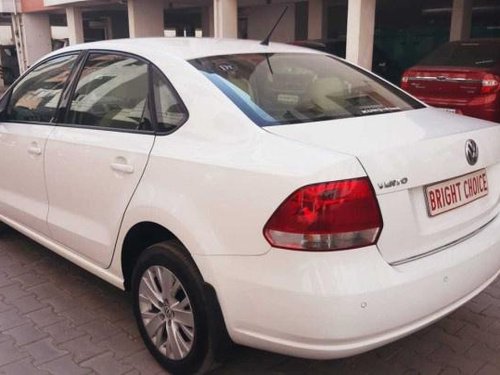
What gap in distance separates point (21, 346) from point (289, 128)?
6.25ft

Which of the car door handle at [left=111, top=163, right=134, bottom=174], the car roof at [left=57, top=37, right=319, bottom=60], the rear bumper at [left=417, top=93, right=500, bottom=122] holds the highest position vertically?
the car roof at [left=57, top=37, right=319, bottom=60]

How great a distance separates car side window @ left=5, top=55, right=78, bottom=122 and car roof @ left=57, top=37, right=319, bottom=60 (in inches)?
7.9

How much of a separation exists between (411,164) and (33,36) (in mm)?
23519

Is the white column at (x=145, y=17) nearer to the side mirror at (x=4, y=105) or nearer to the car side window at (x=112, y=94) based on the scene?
→ the side mirror at (x=4, y=105)

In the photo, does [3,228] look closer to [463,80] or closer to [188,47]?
[188,47]

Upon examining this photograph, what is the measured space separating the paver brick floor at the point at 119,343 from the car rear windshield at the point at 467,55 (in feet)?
15.2

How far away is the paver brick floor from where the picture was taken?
2.70 metres

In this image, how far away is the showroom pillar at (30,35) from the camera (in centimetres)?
2244

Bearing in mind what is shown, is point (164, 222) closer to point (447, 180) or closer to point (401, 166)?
point (401, 166)

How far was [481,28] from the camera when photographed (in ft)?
55.6

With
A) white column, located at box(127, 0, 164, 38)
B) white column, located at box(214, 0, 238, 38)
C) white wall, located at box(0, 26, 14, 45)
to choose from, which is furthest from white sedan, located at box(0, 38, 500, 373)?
white wall, located at box(0, 26, 14, 45)

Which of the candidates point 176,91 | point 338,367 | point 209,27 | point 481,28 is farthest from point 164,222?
point 209,27

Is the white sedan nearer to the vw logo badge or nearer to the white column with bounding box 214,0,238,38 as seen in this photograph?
the vw logo badge

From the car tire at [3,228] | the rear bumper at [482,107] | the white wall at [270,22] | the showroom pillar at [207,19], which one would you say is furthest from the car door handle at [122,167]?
the showroom pillar at [207,19]
